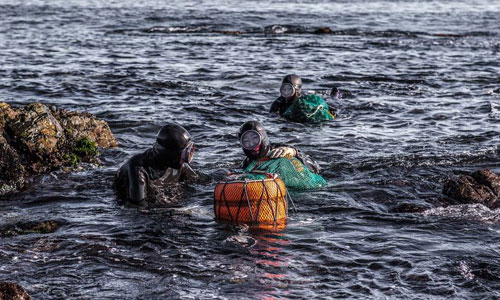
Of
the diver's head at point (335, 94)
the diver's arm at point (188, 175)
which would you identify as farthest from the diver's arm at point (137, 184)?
the diver's head at point (335, 94)

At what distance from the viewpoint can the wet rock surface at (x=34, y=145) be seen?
10.6 metres

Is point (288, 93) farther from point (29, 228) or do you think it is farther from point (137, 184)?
point (29, 228)

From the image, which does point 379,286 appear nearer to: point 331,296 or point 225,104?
point 331,296

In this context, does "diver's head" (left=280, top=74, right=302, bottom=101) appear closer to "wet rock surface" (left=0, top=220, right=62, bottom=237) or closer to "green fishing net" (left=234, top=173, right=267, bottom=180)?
"green fishing net" (left=234, top=173, right=267, bottom=180)

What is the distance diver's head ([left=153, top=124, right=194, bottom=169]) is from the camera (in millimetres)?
9125

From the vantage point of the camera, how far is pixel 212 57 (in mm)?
24406

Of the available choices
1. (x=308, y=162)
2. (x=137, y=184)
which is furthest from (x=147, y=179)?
(x=308, y=162)

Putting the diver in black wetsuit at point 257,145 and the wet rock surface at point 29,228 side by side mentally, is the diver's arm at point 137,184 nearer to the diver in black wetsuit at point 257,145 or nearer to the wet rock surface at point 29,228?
the wet rock surface at point 29,228

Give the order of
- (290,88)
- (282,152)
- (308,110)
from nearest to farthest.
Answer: (282,152) < (308,110) < (290,88)

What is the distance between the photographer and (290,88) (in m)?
15.3

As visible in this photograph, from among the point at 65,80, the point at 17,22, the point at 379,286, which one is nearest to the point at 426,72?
the point at 65,80

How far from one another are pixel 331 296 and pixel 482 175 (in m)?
4.07

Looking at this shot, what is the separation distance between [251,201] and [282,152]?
1752 millimetres

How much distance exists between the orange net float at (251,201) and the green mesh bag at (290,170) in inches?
40.9
